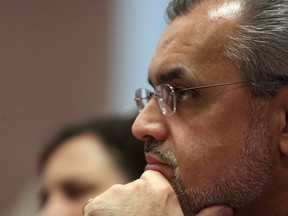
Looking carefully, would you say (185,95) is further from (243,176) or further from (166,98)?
(243,176)

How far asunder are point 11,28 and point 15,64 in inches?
6.6

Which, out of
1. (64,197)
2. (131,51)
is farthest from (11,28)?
(64,197)

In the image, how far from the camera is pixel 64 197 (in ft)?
6.68

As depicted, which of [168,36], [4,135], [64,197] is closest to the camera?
[168,36]

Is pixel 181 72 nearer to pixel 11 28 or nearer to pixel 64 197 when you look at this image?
pixel 64 197

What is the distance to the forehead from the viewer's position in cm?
138

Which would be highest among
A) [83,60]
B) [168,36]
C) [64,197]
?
[168,36]

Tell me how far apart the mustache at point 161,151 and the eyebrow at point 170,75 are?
15 cm

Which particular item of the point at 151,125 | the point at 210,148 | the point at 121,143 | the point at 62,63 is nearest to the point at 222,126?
the point at 210,148

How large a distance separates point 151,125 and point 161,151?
0.23 feet

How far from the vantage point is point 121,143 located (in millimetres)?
2115

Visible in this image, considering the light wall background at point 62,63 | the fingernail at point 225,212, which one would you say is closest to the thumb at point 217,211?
the fingernail at point 225,212

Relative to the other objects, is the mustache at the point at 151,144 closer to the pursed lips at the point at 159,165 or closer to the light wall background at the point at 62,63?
the pursed lips at the point at 159,165

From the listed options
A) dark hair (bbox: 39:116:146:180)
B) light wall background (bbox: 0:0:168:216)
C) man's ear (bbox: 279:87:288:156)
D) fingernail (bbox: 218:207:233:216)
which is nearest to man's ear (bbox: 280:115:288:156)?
man's ear (bbox: 279:87:288:156)
